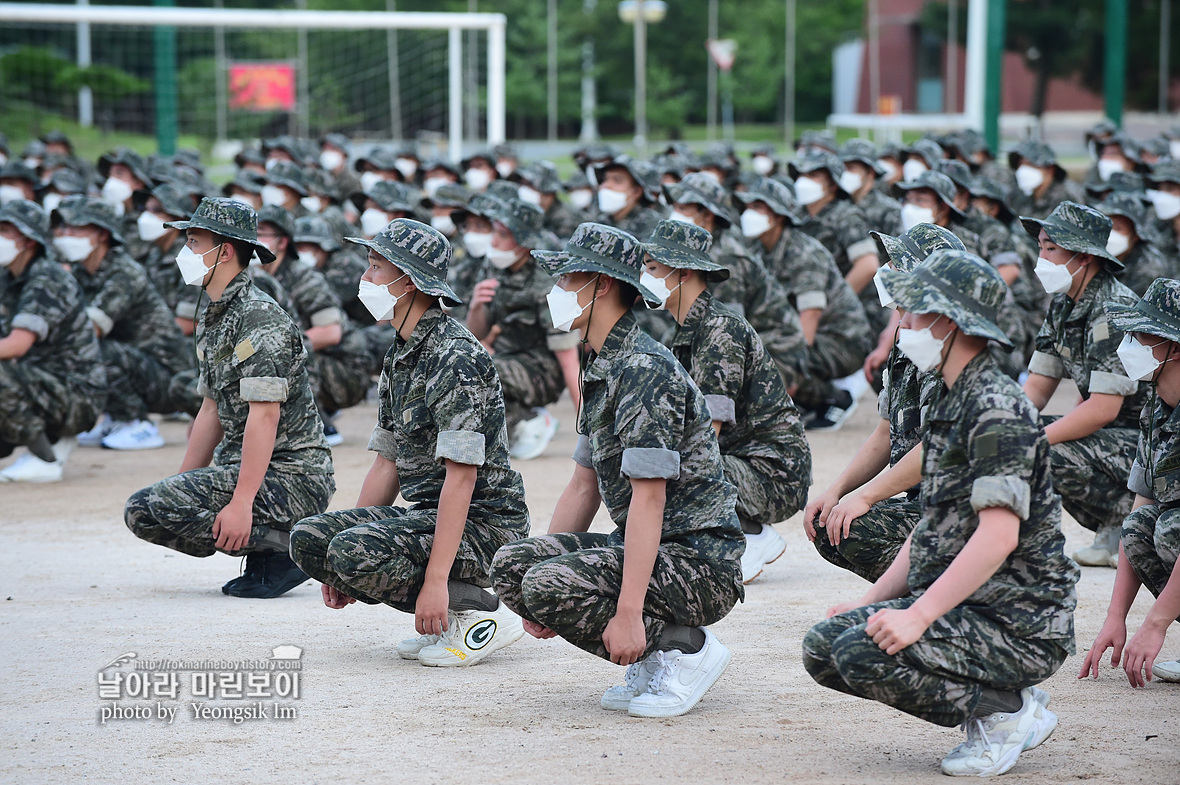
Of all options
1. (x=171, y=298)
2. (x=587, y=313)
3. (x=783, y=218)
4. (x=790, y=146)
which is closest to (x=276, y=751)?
(x=587, y=313)

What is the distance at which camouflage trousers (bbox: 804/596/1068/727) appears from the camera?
157 inches

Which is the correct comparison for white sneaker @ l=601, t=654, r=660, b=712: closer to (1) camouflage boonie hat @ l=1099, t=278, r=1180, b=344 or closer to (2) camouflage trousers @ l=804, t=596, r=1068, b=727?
(2) camouflage trousers @ l=804, t=596, r=1068, b=727

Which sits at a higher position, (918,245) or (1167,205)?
(918,245)

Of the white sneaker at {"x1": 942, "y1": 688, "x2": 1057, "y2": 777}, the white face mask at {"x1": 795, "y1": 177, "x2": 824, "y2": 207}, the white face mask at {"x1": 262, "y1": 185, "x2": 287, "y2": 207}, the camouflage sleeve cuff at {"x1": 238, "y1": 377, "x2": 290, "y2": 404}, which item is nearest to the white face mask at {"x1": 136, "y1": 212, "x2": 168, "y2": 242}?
the white face mask at {"x1": 262, "y1": 185, "x2": 287, "y2": 207}

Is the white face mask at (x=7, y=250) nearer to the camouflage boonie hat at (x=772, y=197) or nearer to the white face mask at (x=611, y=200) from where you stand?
the white face mask at (x=611, y=200)

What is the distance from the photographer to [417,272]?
525cm

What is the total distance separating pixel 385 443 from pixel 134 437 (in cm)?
565

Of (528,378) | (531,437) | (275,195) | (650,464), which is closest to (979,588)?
(650,464)

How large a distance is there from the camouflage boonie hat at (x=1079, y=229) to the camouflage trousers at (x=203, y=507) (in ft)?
11.6

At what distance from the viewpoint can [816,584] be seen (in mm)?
6742

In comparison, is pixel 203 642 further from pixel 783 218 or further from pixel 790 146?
pixel 790 146

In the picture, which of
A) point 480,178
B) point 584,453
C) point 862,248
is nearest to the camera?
point 584,453

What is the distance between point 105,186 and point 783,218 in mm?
6551

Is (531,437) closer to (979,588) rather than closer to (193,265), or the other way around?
(193,265)
